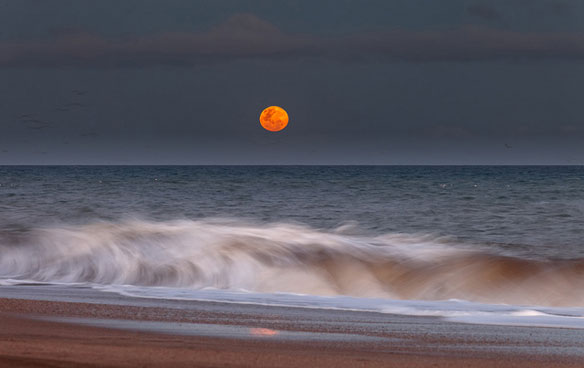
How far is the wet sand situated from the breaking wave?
128 inches

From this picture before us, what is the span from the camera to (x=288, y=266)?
563 inches

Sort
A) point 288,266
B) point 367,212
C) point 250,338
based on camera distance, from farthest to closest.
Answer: point 367,212
point 288,266
point 250,338

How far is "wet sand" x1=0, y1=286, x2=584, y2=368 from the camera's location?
232 inches

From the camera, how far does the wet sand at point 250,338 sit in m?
5.90

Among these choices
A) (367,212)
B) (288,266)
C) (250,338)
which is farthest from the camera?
(367,212)

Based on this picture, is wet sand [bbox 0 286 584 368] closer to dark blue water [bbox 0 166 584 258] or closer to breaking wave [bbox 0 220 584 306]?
breaking wave [bbox 0 220 584 306]

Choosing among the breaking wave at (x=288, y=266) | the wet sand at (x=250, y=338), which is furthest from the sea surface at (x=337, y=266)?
the wet sand at (x=250, y=338)

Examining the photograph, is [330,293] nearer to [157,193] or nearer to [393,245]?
[393,245]

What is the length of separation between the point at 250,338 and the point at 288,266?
23.8 ft

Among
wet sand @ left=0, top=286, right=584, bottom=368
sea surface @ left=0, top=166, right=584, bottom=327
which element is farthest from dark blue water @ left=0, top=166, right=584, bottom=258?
wet sand @ left=0, top=286, right=584, bottom=368

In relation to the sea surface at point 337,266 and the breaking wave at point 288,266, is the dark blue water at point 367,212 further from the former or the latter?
the breaking wave at point 288,266

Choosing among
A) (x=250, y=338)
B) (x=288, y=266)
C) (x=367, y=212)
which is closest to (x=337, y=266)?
(x=288, y=266)

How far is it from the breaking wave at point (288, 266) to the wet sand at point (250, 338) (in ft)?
10.7

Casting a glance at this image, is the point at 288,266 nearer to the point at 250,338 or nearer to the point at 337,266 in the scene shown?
the point at 337,266
